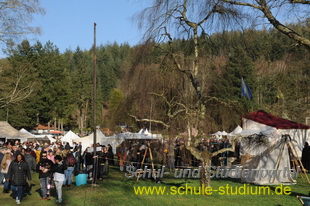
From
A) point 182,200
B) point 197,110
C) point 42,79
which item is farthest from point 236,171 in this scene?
point 42,79

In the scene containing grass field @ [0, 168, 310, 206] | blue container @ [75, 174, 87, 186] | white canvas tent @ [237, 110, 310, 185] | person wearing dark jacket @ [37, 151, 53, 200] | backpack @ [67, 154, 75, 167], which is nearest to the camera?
grass field @ [0, 168, 310, 206]

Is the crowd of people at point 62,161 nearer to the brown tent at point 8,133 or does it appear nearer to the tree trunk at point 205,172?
the tree trunk at point 205,172

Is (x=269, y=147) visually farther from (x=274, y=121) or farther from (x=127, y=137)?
(x=127, y=137)

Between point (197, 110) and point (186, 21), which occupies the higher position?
point (186, 21)

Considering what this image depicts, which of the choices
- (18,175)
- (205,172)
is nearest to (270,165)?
(205,172)

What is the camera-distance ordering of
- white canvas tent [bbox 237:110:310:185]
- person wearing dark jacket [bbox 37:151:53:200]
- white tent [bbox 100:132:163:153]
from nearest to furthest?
1. person wearing dark jacket [bbox 37:151:53:200]
2. white canvas tent [bbox 237:110:310:185]
3. white tent [bbox 100:132:163:153]

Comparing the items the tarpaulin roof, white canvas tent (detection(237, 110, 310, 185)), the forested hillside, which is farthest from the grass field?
the forested hillside

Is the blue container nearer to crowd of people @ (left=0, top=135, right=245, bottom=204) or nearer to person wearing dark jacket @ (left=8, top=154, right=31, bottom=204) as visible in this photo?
crowd of people @ (left=0, top=135, right=245, bottom=204)

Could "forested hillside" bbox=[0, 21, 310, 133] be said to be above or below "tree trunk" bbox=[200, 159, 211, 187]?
above

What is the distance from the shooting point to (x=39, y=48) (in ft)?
248

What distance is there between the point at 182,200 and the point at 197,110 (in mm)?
3689

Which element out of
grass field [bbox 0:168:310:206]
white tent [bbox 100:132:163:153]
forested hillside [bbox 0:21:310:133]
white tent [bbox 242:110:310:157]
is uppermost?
forested hillside [bbox 0:21:310:133]

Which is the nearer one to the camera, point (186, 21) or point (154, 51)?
point (186, 21)

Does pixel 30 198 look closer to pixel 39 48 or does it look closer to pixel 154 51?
pixel 154 51
